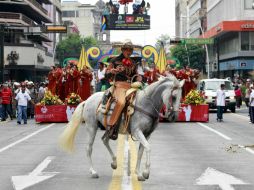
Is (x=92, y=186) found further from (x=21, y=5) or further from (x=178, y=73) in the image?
(x=21, y=5)

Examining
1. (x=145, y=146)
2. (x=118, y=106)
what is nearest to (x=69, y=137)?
(x=118, y=106)

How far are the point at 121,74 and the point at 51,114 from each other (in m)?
17.9

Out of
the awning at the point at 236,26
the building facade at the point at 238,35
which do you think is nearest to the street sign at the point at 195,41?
the building facade at the point at 238,35

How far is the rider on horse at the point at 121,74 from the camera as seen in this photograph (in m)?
12.0

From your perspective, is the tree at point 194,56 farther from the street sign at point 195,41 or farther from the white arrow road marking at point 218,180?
the white arrow road marking at point 218,180

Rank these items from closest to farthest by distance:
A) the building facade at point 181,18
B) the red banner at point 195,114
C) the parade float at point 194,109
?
the parade float at point 194,109, the red banner at point 195,114, the building facade at point 181,18

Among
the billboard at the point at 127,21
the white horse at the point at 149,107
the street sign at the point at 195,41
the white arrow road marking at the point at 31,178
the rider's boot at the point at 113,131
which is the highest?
the billboard at the point at 127,21

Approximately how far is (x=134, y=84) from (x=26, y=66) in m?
63.5

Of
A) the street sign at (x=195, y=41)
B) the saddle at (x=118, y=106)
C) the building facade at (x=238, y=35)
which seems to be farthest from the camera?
the building facade at (x=238, y=35)

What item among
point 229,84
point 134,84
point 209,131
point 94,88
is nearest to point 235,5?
point 229,84

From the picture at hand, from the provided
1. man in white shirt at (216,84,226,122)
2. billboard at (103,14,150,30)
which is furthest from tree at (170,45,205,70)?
man in white shirt at (216,84,226,122)

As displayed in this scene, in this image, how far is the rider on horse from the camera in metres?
12.0

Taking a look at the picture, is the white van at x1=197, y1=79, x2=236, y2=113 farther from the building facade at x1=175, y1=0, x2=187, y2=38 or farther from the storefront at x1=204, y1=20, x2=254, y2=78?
the building facade at x1=175, y1=0, x2=187, y2=38

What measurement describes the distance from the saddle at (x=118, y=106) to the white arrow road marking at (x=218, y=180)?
1625 millimetres
